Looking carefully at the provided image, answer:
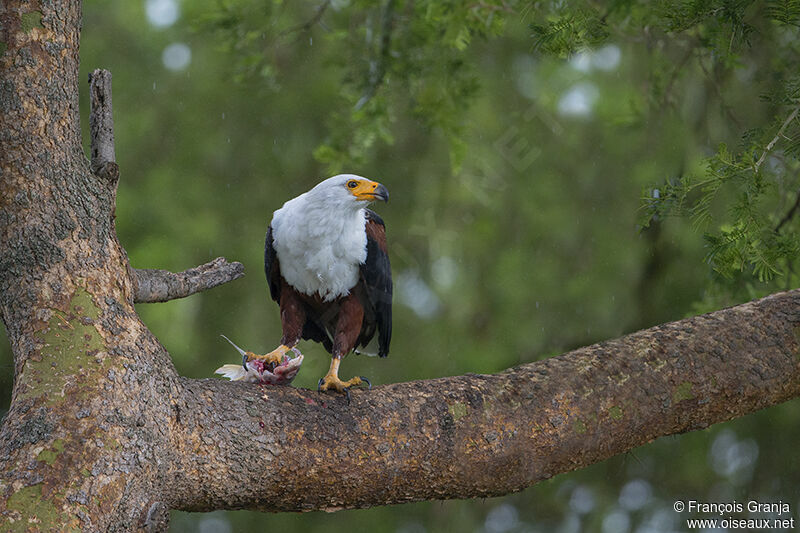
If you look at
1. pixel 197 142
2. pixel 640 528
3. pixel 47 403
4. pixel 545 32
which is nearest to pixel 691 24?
pixel 545 32

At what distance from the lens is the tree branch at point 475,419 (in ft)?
8.36

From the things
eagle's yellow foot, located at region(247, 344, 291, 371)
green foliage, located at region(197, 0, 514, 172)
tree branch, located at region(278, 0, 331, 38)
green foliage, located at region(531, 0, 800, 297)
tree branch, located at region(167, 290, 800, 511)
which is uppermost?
tree branch, located at region(278, 0, 331, 38)

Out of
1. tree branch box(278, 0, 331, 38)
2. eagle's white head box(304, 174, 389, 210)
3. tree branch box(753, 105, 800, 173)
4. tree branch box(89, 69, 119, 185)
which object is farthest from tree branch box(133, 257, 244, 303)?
tree branch box(278, 0, 331, 38)

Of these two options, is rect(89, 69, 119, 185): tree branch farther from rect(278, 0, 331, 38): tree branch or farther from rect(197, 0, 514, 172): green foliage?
rect(278, 0, 331, 38): tree branch

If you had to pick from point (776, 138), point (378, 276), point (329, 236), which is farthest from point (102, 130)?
point (776, 138)

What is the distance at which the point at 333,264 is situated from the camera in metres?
3.61

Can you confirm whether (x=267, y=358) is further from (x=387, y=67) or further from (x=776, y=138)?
(x=776, y=138)

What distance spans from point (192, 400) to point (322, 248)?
4.04 feet

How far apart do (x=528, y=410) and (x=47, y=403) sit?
153cm

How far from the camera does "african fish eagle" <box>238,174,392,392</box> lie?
3.58m

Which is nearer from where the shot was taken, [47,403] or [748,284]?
[47,403]

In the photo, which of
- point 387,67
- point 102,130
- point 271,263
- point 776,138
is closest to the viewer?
point 776,138

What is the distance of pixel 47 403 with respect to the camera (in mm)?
2215

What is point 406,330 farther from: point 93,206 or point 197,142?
point 93,206
